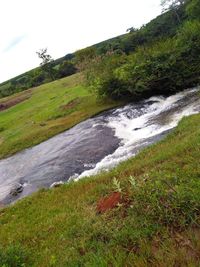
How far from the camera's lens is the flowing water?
66.6ft

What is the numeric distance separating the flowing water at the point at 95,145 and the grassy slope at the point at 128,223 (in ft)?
20.3

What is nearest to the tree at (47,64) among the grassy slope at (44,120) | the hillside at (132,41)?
the hillside at (132,41)

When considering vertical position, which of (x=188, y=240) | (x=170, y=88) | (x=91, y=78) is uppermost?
(x=188, y=240)

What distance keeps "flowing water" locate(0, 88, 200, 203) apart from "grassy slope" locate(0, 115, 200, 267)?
244 inches

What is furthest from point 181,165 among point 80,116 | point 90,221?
point 80,116

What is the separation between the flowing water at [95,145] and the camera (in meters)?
20.3

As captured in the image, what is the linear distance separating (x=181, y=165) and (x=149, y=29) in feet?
247

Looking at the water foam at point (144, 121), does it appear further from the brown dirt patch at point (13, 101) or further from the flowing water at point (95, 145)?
the brown dirt patch at point (13, 101)

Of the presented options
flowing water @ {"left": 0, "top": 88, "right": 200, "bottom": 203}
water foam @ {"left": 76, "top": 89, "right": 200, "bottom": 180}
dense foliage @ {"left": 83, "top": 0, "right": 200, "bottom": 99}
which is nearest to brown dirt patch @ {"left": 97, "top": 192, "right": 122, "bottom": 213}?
water foam @ {"left": 76, "top": 89, "right": 200, "bottom": 180}

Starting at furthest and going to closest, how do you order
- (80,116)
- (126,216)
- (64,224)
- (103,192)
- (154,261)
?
(80,116)
(103,192)
(64,224)
(126,216)
(154,261)

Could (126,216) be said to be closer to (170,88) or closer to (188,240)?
(188,240)

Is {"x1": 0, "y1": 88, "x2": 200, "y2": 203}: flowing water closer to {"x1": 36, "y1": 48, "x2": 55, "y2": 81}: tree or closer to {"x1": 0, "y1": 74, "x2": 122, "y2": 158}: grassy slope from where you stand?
{"x1": 0, "y1": 74, "x2": 122, "y2": 158}: grassy slope

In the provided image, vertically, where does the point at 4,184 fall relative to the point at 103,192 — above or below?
below

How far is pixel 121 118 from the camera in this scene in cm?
3044
